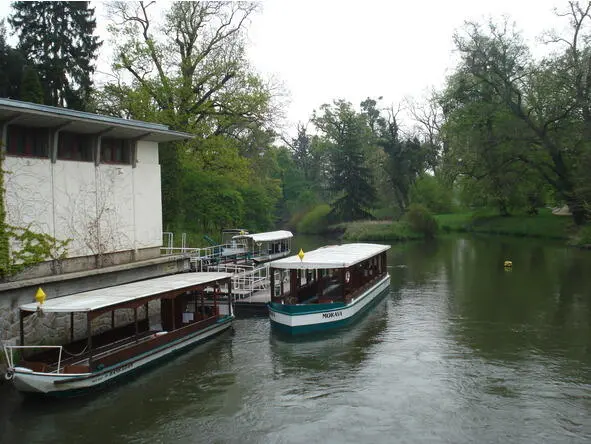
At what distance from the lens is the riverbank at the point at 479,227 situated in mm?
58112

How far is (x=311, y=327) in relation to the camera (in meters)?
21.3

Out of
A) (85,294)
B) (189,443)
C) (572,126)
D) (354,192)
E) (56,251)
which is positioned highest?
(572,126)

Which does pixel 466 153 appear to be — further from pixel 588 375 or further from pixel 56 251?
pixel 56 251

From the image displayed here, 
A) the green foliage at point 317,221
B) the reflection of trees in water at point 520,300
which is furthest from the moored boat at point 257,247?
the green foliage at point 317,221

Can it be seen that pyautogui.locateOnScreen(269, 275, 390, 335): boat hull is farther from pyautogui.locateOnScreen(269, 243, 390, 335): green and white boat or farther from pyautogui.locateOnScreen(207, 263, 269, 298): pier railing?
pyautogui.locateOnScreen(207, 263, 269, 298): pier railing

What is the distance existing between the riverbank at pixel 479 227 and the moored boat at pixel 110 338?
4348cm

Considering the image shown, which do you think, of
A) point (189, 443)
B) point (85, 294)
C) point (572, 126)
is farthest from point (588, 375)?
point (572, 126)

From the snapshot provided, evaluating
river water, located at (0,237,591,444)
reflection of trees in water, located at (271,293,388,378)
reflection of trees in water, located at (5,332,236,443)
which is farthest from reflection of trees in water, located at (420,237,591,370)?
reflection of trees in water, located at (5,332,236,443)

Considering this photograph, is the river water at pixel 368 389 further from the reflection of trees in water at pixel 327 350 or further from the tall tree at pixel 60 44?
the tall tree at pixel 60 44

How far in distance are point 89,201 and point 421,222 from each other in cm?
5014

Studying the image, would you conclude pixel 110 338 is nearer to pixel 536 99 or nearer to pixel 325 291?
pixel 325 291

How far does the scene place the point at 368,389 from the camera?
1534cm

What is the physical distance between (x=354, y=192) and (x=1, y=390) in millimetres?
61853

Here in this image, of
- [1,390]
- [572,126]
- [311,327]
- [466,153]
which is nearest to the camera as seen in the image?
[1,390]
